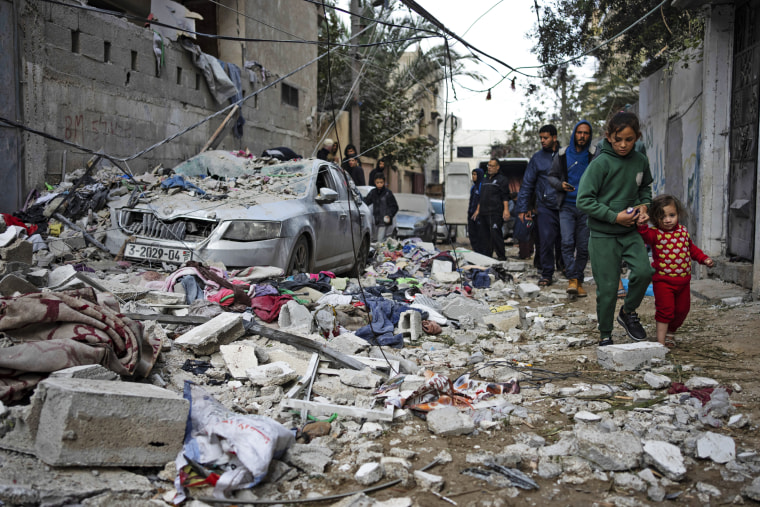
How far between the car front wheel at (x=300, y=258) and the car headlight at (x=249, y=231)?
404 millimetres

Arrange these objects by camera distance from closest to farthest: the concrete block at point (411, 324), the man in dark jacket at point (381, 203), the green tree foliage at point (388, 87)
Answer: the concrete block at point (411, 324)
the man in dark jacket at point (381, 203)
the green tree foliage at point (388, 87)

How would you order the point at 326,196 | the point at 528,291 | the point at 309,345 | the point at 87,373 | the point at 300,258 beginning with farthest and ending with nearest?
the point at 528,291, the point at 326,196, the point at 300,258, the point at 309,345, the point at 87,373

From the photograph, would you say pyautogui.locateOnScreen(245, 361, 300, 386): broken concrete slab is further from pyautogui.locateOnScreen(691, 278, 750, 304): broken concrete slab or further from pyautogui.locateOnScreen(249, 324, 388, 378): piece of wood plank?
pyautogui.locateOnScreen(691, 278, 750, 304): broken concrete slab

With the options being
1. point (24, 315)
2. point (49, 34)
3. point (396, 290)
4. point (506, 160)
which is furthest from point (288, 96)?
point (24, 315)

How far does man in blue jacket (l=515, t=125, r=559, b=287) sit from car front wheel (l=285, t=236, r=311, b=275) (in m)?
2.92

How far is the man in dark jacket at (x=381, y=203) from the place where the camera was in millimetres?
12719

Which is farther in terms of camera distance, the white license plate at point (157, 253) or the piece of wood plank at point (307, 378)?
the white license plate at point (157, 253)

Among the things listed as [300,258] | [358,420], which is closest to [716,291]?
[300,258]

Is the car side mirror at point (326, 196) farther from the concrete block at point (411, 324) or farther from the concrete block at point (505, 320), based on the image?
the concrete block at point (505, 320)

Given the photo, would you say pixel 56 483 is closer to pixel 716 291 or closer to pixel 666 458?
pixel 666 458

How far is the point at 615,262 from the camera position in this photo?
4688mm

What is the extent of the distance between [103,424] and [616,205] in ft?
11.8

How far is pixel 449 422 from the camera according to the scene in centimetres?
320

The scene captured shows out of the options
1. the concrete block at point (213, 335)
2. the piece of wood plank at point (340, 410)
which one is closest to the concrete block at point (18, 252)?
the concrete block at point (213, 335)
